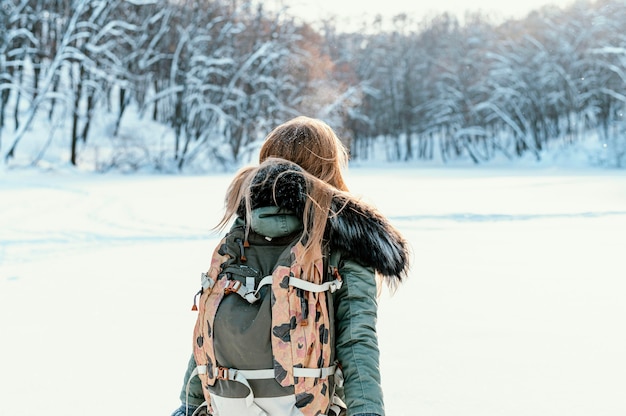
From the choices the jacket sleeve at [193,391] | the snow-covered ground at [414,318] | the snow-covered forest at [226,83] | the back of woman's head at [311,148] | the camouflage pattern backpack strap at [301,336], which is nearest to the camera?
the camouflage pattern backpack strap at [301,336]

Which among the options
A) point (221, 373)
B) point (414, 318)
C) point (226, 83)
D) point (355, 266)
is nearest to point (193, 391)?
point (221, 373)

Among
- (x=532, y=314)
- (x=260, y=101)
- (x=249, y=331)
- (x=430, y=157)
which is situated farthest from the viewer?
(x=430, y=157)

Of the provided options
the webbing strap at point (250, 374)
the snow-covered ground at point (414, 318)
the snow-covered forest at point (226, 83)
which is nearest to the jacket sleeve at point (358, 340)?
the webbing strap at point (250, 374)

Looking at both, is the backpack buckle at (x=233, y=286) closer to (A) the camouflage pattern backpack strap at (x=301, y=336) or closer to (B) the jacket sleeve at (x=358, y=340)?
(A) the camouflage pattern backpack strap at (x=301, y=336)

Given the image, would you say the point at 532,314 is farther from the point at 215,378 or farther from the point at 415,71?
the point at 415,71

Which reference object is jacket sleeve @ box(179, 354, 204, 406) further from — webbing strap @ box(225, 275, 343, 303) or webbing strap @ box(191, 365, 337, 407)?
webbing strap @ box(225, 275, 343, 303)

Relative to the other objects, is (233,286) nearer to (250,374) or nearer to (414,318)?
(250,374)

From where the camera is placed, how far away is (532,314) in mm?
4859

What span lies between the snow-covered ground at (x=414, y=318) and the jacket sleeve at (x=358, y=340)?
0.27 metres

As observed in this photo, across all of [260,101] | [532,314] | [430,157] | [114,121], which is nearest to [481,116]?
[430,157]

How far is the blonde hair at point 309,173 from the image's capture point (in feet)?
5.64

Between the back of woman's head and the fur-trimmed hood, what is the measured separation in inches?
4.2

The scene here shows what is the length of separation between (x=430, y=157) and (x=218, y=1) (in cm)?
2920

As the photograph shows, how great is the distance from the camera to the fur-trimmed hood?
5.76 ft
